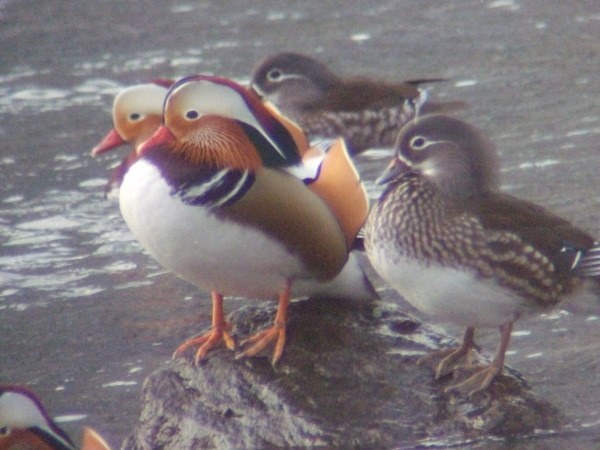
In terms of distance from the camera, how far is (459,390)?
3.60 m

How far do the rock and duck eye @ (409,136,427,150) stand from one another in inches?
23.4

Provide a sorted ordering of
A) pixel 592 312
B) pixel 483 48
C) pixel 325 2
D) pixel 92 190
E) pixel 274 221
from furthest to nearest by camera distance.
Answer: pixel 325 2 < pixel 483 48 < pixel 92 190 < pixel 592 312 < pixel 274 221

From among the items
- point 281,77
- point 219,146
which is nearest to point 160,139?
point 219,146

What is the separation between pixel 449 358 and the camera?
145 inches

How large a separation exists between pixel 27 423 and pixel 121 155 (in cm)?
446

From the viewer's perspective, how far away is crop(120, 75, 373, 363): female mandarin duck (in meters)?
3.46

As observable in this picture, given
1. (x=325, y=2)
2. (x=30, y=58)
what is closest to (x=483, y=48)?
(x=325, y=2)

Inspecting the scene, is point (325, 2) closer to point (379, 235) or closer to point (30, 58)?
point (30, 58)

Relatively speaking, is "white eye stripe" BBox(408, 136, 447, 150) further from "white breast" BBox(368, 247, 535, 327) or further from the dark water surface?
the dark water surface

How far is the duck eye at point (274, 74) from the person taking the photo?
302 inches

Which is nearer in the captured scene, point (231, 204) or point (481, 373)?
point (231, 204)

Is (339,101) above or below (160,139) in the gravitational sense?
below

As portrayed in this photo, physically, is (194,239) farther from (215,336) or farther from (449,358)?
(449,358)

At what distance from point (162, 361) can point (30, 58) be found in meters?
5.81
